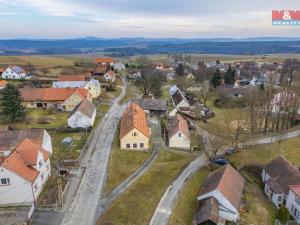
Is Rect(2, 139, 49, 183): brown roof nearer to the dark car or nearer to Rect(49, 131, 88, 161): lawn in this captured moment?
Rect(49, 131, 88, 161): lawn

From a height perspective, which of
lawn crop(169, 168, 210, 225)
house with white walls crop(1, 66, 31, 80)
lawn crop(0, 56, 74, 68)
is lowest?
lawn crop(169, 168, 210, 225)

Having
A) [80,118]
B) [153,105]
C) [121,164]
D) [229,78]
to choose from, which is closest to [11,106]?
[80,118]

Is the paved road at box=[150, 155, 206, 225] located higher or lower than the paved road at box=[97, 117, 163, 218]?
lower

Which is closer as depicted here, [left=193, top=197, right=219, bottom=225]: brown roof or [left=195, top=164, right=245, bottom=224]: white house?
[left=193, top=197, right=219, bottom=225]: brown roof

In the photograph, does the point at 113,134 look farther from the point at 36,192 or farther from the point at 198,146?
the point at 36,192

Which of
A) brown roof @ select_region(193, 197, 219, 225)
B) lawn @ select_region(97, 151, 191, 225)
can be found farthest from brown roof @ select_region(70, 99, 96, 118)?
brown roof @ select_region(193, 197, 219, 225)

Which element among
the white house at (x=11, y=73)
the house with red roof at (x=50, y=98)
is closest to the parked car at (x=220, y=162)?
the house with red roof at (x=50, y=98)

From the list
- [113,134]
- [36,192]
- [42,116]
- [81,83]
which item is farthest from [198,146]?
[81,83]

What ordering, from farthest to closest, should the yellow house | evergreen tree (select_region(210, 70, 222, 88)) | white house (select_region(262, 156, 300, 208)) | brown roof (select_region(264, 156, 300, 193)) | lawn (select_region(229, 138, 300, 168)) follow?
evergreen tree (select_region(210, 70, 222, 88)), lawn (select_region(229, 138, 300, 168)), the yellow house, brown roof (select_region(264, 156, 300, 193)), white house (select_region(262, 156, 300, 208))
